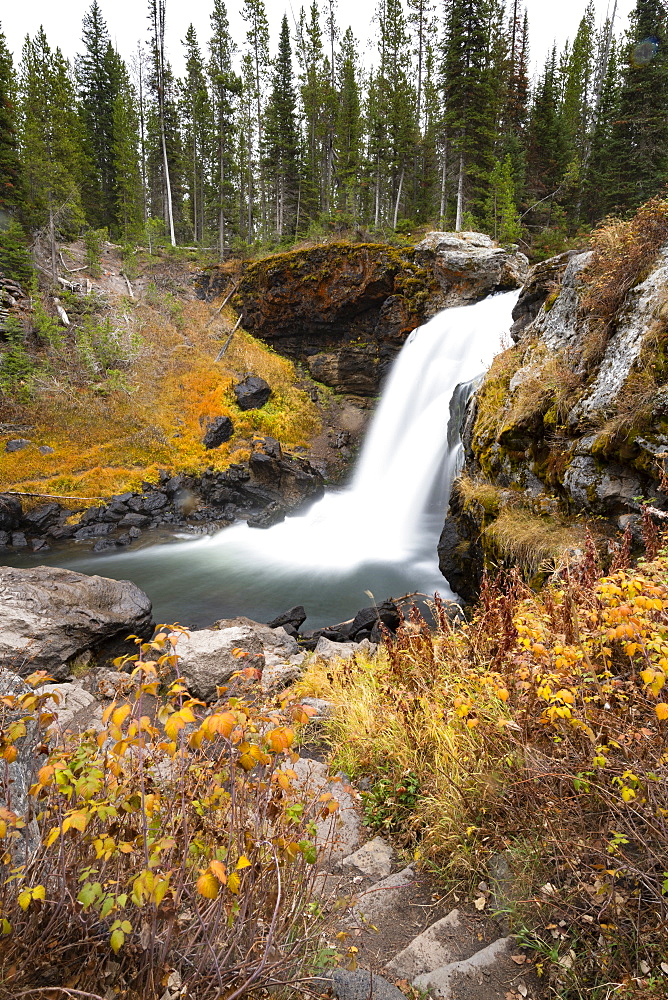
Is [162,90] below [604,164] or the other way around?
the other way around

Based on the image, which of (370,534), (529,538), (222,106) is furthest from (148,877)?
(222,106)

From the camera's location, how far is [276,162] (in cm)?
2995

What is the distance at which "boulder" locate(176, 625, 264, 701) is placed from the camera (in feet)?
16.8

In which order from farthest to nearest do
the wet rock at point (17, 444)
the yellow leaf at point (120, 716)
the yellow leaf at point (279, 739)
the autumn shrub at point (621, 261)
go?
1. the wet rock at point (17, 444)
2. the autumn shrub at point (621, 261)
3. the yellow leaf at point (279, 739)
4. the yellow leaf at point (120, 716)

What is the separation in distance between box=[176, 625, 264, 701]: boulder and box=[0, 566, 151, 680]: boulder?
1038mm

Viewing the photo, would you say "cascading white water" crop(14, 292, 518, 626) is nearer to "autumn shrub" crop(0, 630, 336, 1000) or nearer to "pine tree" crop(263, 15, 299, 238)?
"autumn shrub" crop(0, 630, 336, 1000)

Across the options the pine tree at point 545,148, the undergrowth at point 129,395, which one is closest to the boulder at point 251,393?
the undergrowth at point 129,395

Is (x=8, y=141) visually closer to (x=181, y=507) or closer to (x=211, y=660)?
(x=181, y=507)

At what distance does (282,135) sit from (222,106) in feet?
16.8

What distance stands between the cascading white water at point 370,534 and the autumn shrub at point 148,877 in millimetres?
7936

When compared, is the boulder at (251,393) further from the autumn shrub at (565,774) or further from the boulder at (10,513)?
the autumn shrub at (565,774)

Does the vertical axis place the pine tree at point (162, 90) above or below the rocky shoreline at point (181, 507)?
above

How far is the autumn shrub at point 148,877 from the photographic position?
4.56 feet

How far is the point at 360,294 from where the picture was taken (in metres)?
21.0
